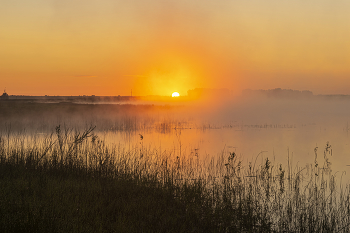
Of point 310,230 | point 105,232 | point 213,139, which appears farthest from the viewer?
point 213,139

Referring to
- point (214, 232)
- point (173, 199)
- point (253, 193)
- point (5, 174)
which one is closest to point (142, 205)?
point (173, 199)

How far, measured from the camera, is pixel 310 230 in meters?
7.59

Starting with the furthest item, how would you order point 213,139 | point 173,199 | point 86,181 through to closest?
1. point 213,139
2. point 86,181
3. point 173,199

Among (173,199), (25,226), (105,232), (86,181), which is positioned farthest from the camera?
(86,181)

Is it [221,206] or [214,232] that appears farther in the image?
[221,206]

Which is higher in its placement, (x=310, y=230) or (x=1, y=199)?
(x=1, y=199)

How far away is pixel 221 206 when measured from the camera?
28.5 ft

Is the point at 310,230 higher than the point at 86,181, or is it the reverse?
the point at 86,181

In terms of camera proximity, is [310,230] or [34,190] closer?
[310,230]

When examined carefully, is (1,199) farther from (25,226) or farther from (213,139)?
(213,139)

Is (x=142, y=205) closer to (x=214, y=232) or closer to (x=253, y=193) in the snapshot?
(x=214, y=232)

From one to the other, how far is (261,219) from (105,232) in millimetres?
4137

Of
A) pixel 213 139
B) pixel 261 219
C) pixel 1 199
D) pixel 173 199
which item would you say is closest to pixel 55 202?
pixel 1 199

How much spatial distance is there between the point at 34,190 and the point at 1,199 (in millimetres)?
1111
